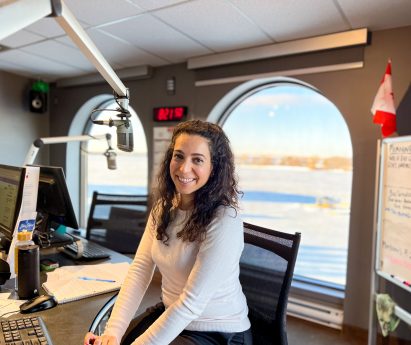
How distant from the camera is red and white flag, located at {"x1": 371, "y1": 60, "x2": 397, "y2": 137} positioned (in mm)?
2180

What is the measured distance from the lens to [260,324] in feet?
4.42

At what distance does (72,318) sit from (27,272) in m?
0.28

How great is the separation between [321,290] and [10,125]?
13.4 feet

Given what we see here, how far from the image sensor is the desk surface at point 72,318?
107 cm

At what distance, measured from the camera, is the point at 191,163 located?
4.19 feet

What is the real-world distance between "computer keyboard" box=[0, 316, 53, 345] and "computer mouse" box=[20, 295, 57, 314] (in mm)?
83

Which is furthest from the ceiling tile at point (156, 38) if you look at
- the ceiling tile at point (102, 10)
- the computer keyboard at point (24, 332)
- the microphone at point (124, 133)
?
the computer keyboard at point (24, 332)

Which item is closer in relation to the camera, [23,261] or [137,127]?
[23,261]

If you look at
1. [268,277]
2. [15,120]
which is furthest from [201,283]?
[15,120]

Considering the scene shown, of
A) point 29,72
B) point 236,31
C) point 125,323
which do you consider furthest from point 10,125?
point 125,323

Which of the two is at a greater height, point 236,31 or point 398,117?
point 236,31

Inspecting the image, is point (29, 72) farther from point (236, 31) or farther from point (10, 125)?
point (236, 31)

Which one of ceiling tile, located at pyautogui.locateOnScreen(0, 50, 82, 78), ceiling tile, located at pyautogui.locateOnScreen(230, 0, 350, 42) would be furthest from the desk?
ceiling tile, located at pyautogui.locateOnScreen(0, 50, 82, 78)

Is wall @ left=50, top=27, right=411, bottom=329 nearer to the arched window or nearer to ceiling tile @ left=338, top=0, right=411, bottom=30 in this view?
ceiling tile @ left=338, top=0, right=411, bottom=30
